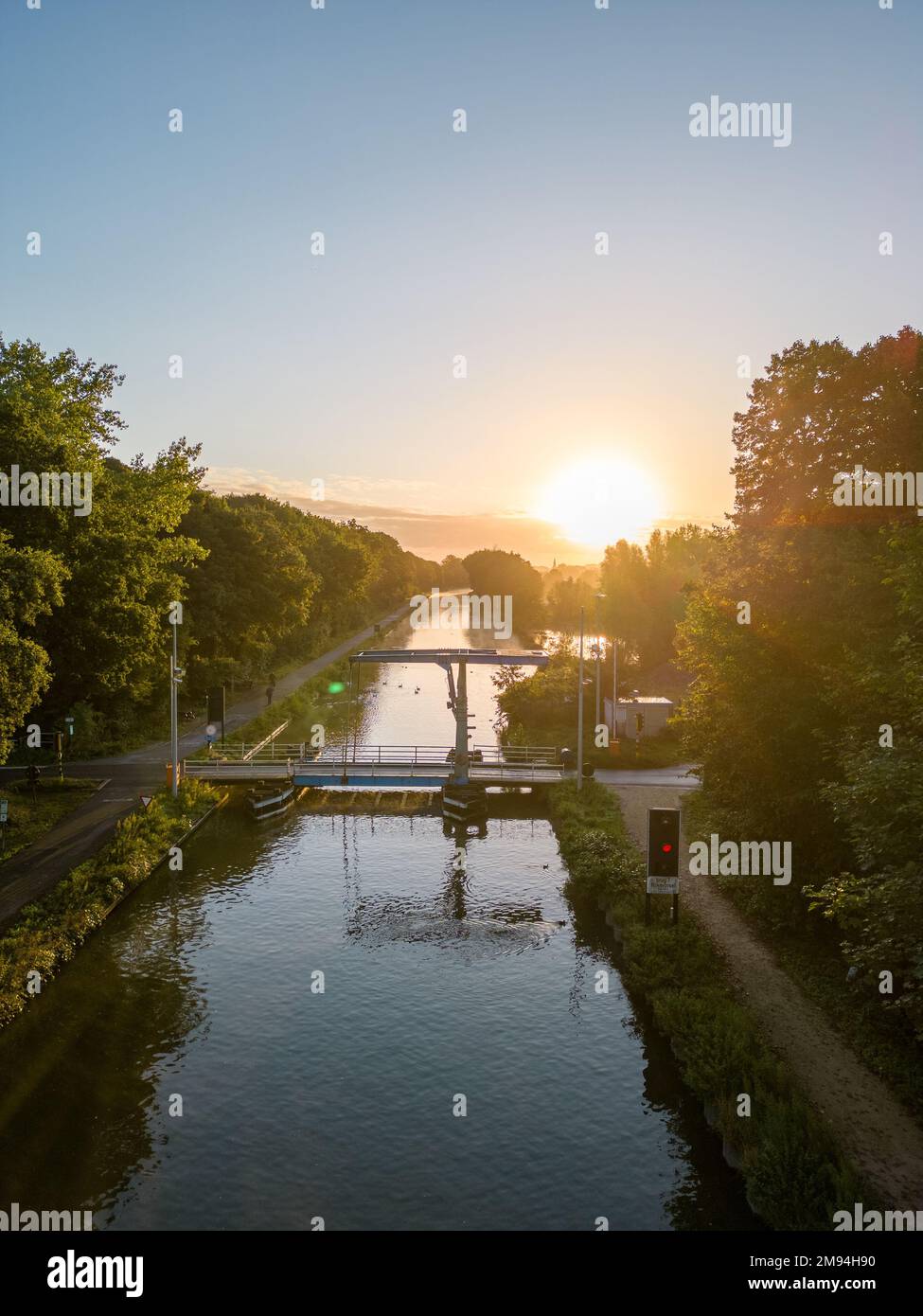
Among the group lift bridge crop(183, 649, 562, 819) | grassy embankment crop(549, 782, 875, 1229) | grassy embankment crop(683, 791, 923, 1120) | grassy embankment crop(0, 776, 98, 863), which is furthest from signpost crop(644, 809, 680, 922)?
grassy embankment crop(0, 776, 98, 863)

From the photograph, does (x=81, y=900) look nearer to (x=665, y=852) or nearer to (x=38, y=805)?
(x=38, y=805)

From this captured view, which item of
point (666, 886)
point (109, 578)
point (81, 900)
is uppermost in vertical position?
point (109, 578)

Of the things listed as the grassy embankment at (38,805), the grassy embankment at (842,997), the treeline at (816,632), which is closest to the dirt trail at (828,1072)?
the grassy embankment at (842,997)

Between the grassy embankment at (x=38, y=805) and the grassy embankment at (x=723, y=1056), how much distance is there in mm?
18566

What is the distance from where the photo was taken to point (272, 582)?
212 feet

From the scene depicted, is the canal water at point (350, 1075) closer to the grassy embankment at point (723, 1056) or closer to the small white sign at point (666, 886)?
the grassy embankment at point (723, 1056)

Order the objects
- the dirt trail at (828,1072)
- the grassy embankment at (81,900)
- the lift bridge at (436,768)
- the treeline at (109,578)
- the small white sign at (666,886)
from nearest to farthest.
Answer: the dirt trail at (828,1072) → the grassy embankment at (81,900) → the small white sign at (666,886) → the treeline at (109,578) → the lift bridge at (436,768)

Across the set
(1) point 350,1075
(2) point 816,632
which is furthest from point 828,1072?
(2) point 816,632

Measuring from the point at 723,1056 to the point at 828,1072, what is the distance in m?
1.93

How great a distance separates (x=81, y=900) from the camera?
27.1m

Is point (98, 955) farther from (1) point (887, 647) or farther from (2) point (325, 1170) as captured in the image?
(1) point (887, 647)

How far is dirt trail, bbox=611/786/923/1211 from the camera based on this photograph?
48.8 ft

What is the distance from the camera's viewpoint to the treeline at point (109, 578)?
2948 centimetres

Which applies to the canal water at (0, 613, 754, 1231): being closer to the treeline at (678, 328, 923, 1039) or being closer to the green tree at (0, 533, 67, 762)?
the treeline at (678, 328, 923, 1039)
